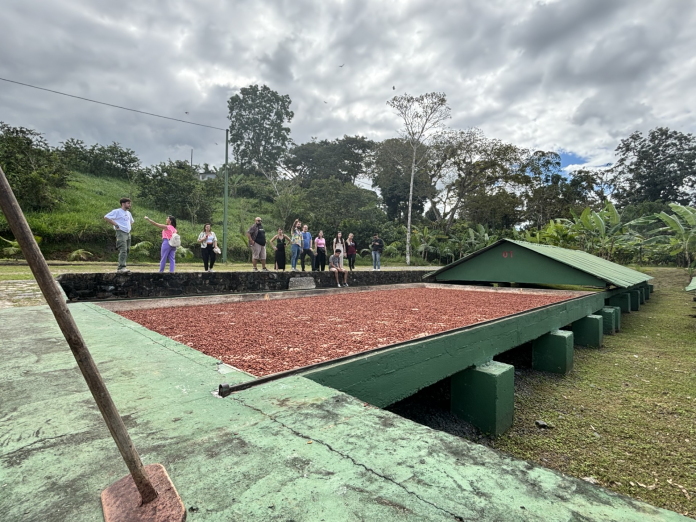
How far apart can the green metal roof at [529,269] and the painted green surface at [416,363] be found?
12.7 ft

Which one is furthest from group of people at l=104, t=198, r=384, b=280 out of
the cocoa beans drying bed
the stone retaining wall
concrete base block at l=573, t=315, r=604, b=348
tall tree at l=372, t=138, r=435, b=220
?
tall tree at l=372, t=138, r=435, b=220

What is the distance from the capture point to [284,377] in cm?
176

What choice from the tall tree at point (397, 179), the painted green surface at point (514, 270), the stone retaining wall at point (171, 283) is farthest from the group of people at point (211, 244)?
the tall tree at point (397, 179)

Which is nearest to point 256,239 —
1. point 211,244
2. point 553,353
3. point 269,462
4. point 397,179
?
point 211,244

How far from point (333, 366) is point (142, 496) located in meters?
1.06

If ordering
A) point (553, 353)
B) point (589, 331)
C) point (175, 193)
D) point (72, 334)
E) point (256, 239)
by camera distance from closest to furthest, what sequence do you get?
point (72, 334) < point (553, 353) < point (589, 331) < point (256, 239) < point (175, 193)

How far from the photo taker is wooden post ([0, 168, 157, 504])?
0.75 m

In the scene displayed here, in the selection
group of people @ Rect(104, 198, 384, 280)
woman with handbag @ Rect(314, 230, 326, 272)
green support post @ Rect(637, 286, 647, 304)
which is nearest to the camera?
group of people @ Rect(104, 198, 384, 280)

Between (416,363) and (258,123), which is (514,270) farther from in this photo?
(258,123)

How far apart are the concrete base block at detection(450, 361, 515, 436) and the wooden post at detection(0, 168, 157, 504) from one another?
2.41 m

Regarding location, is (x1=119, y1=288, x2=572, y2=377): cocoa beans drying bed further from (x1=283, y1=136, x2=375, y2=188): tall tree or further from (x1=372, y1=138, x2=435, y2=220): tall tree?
(x1=283, y1=136, x2=375, y2=188): tall tree

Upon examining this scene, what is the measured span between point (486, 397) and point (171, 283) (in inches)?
182

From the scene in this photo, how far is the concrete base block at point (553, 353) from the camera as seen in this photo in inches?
167

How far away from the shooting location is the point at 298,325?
3.46 metres
